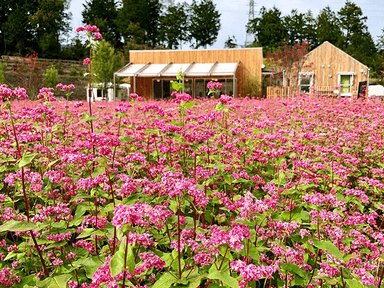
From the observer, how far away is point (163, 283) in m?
1.70

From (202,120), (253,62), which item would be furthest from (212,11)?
(202,120)

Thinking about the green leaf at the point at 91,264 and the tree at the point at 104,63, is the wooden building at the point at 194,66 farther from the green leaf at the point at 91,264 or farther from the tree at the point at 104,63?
the green leaf at the point at 91,264

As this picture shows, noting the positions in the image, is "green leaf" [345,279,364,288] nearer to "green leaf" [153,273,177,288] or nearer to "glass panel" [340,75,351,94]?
"green leaf" [153,273,177,288]

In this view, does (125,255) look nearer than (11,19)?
Yes

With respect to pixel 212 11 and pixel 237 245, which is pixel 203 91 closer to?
pixel 237 245

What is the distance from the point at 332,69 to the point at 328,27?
1883 inches

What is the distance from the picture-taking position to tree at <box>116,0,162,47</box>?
6575 centimetres

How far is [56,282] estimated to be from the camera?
6.15 feet

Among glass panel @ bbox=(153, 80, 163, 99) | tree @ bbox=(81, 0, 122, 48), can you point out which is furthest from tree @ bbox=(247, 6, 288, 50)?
glass panel @ bbox=(153, 80, 163, 99)

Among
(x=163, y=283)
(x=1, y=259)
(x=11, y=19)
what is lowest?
(x=1, y=259)

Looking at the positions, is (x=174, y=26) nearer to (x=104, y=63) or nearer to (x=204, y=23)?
(x=204, y=23)

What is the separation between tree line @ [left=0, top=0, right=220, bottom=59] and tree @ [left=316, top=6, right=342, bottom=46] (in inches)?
999

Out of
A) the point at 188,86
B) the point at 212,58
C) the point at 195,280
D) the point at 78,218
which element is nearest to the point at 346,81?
the point at 212,58

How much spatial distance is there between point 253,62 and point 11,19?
53974 millimetres
